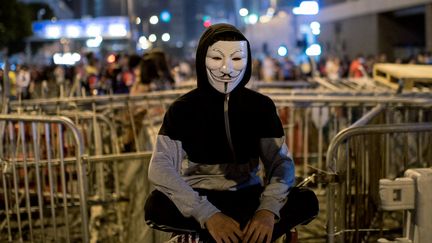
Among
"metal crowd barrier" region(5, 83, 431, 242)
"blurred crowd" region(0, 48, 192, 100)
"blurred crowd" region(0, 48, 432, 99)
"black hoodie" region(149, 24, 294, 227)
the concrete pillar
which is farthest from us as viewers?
the concrete pillar

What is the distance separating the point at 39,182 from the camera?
5.59 meters

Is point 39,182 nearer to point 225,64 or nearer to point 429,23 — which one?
point 225,64

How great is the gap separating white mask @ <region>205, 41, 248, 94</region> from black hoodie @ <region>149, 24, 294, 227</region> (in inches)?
1.0

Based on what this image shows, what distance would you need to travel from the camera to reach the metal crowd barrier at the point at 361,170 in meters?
4.39

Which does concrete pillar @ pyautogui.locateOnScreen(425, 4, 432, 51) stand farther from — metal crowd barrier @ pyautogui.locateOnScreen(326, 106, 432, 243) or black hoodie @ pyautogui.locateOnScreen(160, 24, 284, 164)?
black hoodie @ pyautogui.locateOnScreen(160, 24, 284, 164)

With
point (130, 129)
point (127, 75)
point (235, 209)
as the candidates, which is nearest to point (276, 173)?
point (235, 209)

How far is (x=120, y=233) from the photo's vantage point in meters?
7.17

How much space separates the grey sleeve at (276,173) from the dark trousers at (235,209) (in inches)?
2.7

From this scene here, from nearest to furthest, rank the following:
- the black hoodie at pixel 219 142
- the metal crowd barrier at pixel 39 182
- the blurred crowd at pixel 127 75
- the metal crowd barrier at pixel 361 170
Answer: the black hoodie at pixel 219 142 → the metal crowd barrier at pixel 361 170 → the metal crowd barrier at pixel 39 182 → the blurred crowd at pixel 127 75

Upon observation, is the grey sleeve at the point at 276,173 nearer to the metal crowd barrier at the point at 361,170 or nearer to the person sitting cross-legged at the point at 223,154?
the person sitting cross-legged at the point at 223,154

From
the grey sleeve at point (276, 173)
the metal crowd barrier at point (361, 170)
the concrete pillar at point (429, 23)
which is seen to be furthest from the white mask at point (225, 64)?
the concrete pillar at point (429, 23)

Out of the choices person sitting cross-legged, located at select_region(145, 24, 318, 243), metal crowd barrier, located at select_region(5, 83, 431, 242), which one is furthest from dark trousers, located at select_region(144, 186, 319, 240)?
metal crowd barrier, located at select_region(5, 83, 431, 242)

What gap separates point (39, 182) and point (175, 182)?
2.68m

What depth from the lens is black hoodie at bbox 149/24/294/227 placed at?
3289 mm
